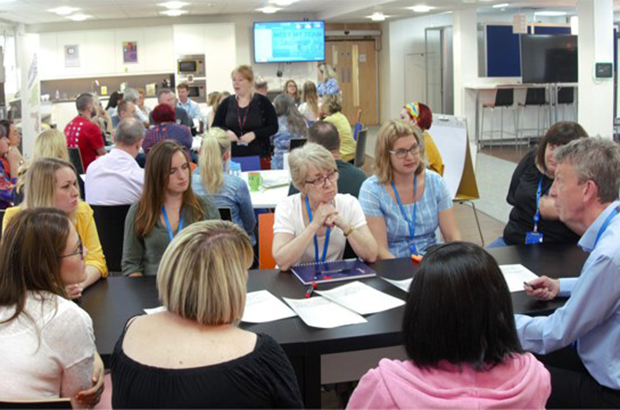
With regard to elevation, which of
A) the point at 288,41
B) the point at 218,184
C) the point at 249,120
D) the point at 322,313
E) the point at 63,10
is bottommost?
the point at 322,313

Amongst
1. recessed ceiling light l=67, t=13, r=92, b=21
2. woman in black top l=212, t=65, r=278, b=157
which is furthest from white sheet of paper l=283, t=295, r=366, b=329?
Result: recessed ceiling light l=67, t=13, r=92, b=21

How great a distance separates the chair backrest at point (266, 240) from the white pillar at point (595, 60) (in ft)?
23.0

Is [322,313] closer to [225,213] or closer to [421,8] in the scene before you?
[225,213]

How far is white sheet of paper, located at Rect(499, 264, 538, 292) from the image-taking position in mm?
2652

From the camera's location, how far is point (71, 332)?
193 cm

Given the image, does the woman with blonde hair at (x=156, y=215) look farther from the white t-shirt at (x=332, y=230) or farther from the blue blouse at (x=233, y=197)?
the blue blouse at (x=233, y=197)

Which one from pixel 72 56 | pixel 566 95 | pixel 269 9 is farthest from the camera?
pixel 72 56

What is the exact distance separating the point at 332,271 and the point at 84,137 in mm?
4821

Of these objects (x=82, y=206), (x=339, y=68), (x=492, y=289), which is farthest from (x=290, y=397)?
(x=339, y=68)

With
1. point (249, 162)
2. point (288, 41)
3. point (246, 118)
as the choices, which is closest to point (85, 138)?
point (246, 118)

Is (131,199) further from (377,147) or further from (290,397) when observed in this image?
(290,397)

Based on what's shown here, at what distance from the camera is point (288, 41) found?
14.6 m

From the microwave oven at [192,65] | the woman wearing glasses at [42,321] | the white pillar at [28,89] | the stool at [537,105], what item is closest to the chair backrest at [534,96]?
the stool at [537,105]

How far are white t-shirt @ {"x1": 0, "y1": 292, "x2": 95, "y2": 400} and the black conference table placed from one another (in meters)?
0.19
